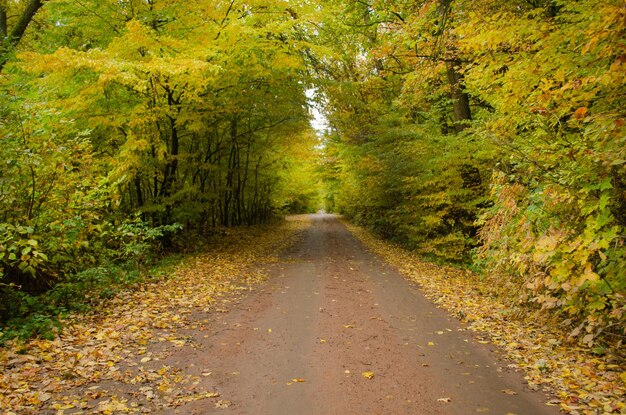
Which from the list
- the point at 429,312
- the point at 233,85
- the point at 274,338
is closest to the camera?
the point at 274,338

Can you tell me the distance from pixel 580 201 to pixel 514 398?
2528 mm

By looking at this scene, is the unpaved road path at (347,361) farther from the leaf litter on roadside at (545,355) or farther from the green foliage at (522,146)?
the green foliage at (522,146)

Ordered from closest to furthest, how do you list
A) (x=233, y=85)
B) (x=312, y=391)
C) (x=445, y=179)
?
(x=312, y=391)
(x=445, y=179)
(x=233, y=85)

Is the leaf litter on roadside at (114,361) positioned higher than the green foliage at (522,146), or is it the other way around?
the green foliage at (522,146)

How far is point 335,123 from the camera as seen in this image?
2136cm

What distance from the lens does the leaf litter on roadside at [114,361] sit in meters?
4.04

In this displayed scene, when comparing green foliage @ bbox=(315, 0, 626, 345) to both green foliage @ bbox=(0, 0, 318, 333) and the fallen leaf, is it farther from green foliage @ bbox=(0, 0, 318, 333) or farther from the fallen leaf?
the fallen leaf

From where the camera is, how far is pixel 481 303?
316 inches

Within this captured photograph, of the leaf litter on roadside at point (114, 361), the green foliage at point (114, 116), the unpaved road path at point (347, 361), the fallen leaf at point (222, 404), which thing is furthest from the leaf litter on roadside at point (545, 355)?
the green foliage at point (114, 116)

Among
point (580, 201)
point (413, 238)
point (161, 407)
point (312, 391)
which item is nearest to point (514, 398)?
point (312, 391)

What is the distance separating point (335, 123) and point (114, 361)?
18039 millimetres

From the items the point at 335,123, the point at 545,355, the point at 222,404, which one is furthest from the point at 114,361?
the point at 335,123

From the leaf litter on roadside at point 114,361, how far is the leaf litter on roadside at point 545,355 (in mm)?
3712

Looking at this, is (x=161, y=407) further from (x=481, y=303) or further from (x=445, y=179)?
(x=445, y=179)
